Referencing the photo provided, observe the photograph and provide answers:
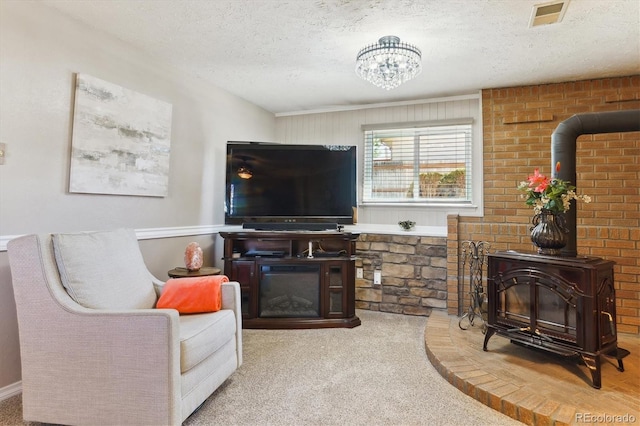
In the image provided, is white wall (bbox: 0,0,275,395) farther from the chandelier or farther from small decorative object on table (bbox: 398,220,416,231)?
small decorative object on table (bbox: 398,220,416,231)

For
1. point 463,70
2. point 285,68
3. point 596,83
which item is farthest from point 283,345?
point 596,83

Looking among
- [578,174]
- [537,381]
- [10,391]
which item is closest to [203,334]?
[10,391]

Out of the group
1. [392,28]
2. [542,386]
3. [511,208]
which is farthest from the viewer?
[511,208]

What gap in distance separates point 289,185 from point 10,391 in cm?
251

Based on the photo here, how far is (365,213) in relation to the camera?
4020mm

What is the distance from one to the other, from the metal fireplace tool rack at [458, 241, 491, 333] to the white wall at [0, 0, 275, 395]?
2.71 metres

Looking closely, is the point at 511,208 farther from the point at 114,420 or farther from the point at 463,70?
the point at 114,420

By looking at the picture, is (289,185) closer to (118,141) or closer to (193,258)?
(193,258)

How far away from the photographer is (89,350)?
1.64 metres

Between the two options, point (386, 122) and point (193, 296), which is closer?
point (193, 296)

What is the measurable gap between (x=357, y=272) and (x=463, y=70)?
228cm

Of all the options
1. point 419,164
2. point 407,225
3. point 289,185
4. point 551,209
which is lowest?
point 407,225

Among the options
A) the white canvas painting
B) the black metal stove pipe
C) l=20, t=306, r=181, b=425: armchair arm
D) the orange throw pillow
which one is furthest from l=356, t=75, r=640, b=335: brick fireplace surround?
l=20, t=306, r=181, b=425: armchair arm

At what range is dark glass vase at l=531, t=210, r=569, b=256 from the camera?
7.57 feet
